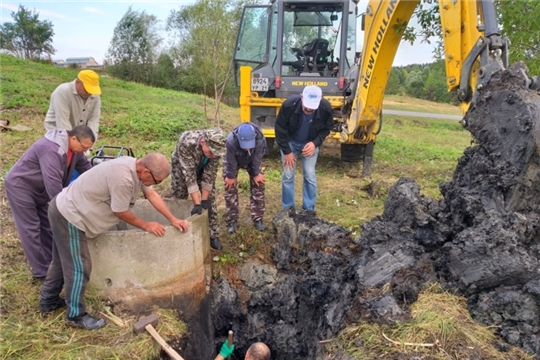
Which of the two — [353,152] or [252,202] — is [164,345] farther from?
[353,152]

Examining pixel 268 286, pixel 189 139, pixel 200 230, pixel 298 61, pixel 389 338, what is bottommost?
pixel 268 286

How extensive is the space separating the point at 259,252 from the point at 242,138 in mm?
1345

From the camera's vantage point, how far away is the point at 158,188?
20.0ft

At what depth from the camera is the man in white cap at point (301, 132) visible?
4.87 metres

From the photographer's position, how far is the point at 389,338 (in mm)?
2725

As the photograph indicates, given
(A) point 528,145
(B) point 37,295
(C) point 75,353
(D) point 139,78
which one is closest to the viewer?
(C) point 75,353

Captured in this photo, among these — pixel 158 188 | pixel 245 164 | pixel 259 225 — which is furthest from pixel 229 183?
pixel 158 188

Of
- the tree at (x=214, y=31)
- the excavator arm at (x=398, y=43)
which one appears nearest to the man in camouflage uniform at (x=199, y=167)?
the excavator arm at (x=398, y=43)

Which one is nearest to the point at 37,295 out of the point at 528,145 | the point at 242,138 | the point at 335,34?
the point at 242,138

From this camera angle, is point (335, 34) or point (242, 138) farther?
point (335, 34)

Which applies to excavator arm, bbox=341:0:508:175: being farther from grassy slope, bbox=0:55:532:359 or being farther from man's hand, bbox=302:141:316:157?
man's hand, bbox=302:141:316:157

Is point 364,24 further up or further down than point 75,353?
further up

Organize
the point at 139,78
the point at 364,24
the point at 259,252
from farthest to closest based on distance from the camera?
the point at 139,78 < the point at 364,24 < the point at 259,252

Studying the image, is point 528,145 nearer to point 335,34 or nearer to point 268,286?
point 268,286
